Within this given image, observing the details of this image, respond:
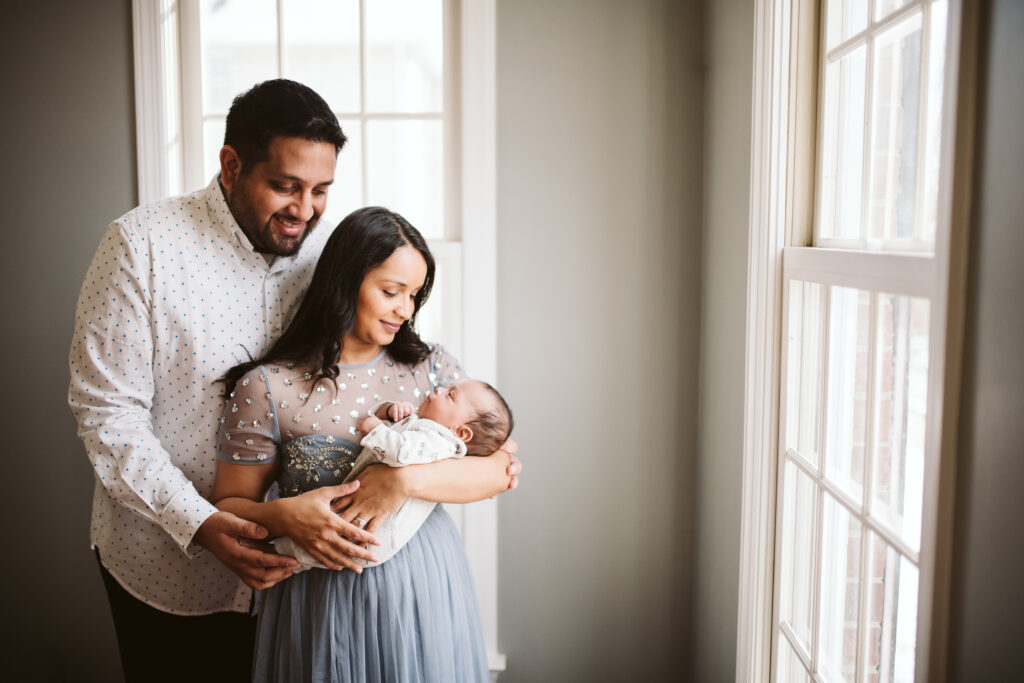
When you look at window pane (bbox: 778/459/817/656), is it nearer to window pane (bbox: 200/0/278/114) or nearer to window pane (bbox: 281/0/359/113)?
window pane (bbox: 281/0/359/113)

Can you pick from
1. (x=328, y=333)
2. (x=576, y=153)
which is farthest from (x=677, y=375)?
(x=328, y=333)

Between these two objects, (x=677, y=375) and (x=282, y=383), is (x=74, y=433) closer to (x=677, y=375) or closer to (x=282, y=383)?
(x=282, y=383)

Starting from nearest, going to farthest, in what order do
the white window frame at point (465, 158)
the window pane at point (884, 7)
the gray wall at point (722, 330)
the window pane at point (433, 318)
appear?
1. the window pane at point (884, 7)
2. the gray wall at point (722, 330)
3. the white window frame at point (465, 158)
4. the window pane at point (433, 318)

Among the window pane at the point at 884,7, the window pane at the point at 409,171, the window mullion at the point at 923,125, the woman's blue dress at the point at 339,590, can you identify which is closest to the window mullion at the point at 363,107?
the window pane at the point at 409,171

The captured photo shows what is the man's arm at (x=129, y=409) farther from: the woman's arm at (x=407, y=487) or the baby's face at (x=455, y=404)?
the baby's face at (x=455, y=404)

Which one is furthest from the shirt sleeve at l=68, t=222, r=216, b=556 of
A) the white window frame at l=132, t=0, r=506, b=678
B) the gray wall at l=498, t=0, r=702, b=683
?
the gray wall at l=498, t=0, r=702, b=683

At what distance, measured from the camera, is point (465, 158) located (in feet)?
7.39

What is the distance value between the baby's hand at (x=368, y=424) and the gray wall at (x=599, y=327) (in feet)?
2.84

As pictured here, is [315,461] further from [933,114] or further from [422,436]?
[933,114]

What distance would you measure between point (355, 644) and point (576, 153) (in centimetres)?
153

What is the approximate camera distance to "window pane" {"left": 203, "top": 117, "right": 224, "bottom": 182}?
7.92ft

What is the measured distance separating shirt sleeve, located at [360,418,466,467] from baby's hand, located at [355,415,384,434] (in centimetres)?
3

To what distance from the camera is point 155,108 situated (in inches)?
91.0

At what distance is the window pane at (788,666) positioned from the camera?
171 cm
